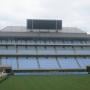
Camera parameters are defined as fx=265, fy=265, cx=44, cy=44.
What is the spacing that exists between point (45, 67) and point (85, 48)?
1178 cm

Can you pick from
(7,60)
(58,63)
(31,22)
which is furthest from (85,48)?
(7,60)

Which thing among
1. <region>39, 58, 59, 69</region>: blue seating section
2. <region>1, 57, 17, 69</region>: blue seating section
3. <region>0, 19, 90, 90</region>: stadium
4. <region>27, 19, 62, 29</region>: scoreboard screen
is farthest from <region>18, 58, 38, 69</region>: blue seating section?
<region>27, 19, 62, 29</region>: scoreboard screen

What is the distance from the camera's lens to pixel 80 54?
51.0 m

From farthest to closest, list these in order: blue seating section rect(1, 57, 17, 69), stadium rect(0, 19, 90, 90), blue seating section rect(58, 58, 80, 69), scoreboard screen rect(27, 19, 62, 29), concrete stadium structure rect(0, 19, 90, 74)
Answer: scoreboard screen rect(27, 19, 62, 29)
blue seating section rect(58, 58, 80, 69)
concrete stadium structure rect(0, 19, 90, 74)
stadium rect(0, 19, 90, 90)
blue seating section rect(1, 57, 17, 69)

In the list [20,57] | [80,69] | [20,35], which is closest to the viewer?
[80,69]

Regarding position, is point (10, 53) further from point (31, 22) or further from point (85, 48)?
point (85, 48)

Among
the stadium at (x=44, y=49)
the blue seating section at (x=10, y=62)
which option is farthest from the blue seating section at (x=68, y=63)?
the blue seating section at (x=10, y=62)
